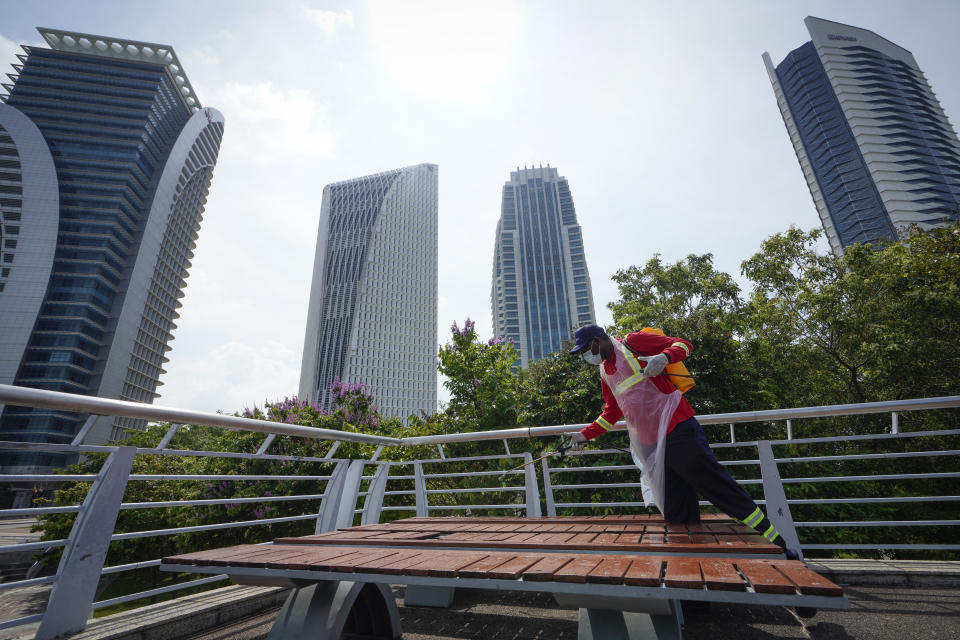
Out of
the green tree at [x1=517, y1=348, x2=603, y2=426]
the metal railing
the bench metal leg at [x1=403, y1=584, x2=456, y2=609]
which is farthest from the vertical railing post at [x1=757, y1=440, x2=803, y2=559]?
the green tree at [x1=517, y1=348, x2=603, y2=426]

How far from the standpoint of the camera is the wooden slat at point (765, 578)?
0.97 metres

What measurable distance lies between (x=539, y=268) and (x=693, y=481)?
108646 millimetres

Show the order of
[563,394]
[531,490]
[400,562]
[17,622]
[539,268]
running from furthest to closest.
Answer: [539,268], [563,394], [531,490], [17,622], [400,562]

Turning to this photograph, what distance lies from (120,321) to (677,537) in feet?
312

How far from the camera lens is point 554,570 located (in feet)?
3.99

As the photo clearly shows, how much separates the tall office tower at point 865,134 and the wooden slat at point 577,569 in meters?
75.4

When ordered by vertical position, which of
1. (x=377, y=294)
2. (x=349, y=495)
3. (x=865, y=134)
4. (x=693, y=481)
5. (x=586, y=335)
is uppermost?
(x=865, y=134)

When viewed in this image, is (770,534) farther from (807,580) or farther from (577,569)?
(577,569)

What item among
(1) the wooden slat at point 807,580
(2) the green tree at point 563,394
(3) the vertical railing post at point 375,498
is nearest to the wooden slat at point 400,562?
(1) the wooden slat at point 807,580

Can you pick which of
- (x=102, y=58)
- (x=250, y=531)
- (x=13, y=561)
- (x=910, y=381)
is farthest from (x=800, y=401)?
(x=102, y=58)

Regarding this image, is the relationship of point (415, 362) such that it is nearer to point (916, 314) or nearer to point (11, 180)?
point (11, 180)

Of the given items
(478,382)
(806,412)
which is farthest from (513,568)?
(478,382)

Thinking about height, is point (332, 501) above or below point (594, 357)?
below

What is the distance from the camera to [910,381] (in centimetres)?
981
